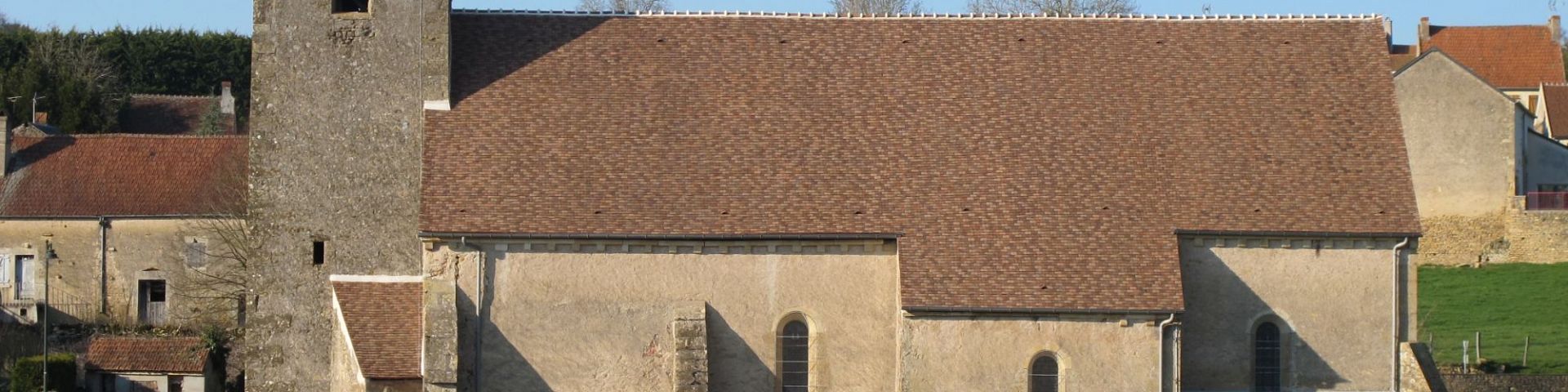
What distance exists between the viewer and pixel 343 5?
32.8m

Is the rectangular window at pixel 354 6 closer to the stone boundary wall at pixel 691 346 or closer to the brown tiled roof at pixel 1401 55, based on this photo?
the stone boundary wall at pixel 691 346

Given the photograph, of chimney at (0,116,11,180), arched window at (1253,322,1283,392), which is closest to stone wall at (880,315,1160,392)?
arched window at (1253,322,1283,392)

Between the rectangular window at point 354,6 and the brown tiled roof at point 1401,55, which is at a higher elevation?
the brown tiled roof at point 1401,55

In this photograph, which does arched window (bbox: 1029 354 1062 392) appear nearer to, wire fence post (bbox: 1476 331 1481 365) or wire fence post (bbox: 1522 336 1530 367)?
wire fence post (bbox: 1476 331 1481 365)

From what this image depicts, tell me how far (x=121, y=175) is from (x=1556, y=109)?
4770cm

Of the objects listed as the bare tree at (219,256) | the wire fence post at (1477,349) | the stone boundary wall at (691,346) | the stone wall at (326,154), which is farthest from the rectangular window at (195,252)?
the wire fence post at (1477,349)

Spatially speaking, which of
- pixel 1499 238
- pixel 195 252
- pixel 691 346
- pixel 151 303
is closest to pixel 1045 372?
pixel 691 346

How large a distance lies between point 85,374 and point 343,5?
16.1m

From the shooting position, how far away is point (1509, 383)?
4009 cm

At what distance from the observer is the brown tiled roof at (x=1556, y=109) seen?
244 ft

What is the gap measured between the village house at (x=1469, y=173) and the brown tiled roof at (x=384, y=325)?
34.0m

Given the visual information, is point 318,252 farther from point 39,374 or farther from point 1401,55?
point 1401,55

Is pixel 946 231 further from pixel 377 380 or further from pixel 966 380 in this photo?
pixel 377 380

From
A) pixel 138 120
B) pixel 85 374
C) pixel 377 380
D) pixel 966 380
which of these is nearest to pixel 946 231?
pixel 966 380
